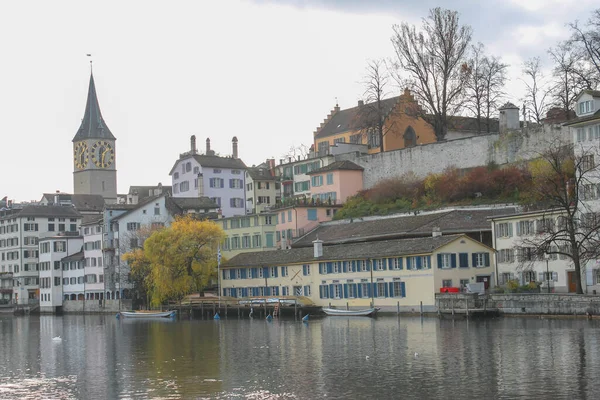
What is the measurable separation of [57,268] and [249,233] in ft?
118

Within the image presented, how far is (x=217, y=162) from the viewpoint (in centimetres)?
12744

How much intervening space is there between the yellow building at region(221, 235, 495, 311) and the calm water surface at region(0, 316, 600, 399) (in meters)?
6.44

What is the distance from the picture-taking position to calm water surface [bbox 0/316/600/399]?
35.8 meters

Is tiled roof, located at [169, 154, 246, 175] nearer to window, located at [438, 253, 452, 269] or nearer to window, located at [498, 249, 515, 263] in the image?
window, located at [438, 253, 452, 269]

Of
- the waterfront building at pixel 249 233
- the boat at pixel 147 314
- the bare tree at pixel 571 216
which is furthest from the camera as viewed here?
the waterfront building at pixel 249 233

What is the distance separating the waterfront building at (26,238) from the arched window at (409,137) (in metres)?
57.5

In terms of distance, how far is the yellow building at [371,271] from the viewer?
73.1m

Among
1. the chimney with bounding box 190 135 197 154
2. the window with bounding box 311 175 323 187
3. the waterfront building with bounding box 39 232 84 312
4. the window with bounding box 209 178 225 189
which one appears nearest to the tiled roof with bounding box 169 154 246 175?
the window with bounding box 209 178 225 189

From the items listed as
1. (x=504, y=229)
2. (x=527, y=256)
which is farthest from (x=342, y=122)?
(x=527, y=256)

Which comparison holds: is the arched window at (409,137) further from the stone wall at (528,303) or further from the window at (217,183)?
the stone wall at (528,303)

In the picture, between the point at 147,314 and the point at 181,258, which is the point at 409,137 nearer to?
the point at 181,258

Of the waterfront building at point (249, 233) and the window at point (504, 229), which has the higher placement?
the waterfront building at point (249, 233)

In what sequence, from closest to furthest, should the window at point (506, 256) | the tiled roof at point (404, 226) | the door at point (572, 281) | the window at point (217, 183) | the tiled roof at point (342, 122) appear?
the door at point (572, 281), the window at point (506, 256), the tiled roof at point (404, 226), the tiled roof at point (342, 122), the window at point (217, 183)

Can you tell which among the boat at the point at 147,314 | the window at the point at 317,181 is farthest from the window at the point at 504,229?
the window at the point at 317,181
